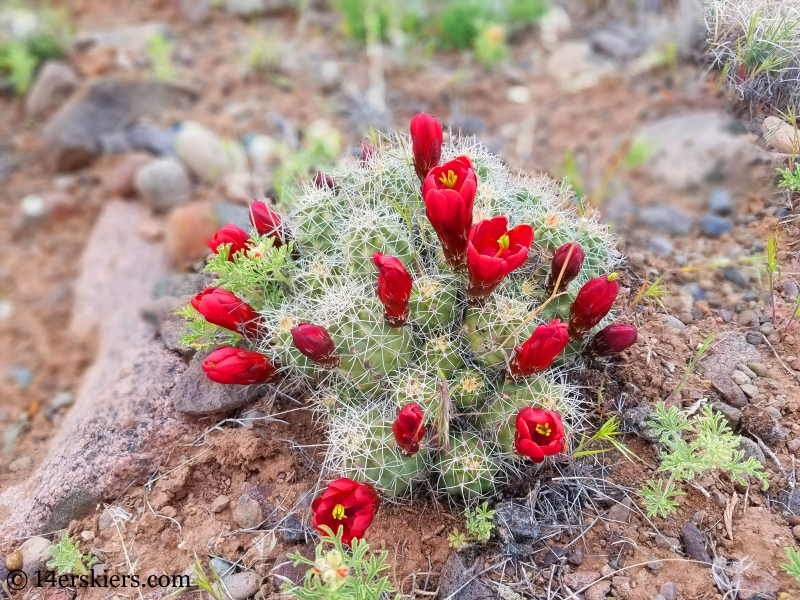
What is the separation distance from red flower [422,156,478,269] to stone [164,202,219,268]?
8.46ft

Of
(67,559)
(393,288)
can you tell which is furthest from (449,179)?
(67,559)

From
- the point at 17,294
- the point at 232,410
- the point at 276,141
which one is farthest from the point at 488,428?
the point at 17,294

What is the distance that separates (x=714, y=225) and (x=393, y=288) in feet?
8.08

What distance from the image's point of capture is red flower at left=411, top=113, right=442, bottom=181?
8.28ft

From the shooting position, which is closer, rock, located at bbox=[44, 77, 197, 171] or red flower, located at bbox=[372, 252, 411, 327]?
red flower, located at bbox=[372, 252, 411, 327]

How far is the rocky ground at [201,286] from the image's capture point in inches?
88.7

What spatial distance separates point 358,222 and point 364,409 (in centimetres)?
75

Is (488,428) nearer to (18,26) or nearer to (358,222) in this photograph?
(358,222)

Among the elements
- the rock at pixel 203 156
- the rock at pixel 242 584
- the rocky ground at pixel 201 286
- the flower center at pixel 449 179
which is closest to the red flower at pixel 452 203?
the flower center at pixel 449 179

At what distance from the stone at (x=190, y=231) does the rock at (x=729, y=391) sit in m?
3.30

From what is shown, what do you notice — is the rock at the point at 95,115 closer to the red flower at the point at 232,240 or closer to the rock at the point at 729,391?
the red flower at the point at 232,240

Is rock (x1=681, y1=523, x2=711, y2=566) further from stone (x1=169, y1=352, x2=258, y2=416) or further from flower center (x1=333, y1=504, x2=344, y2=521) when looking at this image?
stone (x1=169, y1=352, x2=258, y2=416)

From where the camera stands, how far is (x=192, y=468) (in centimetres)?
261

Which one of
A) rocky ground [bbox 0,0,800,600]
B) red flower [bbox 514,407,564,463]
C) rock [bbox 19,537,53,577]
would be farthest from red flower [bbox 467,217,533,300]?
rock [bbox 19,537,53,577]
